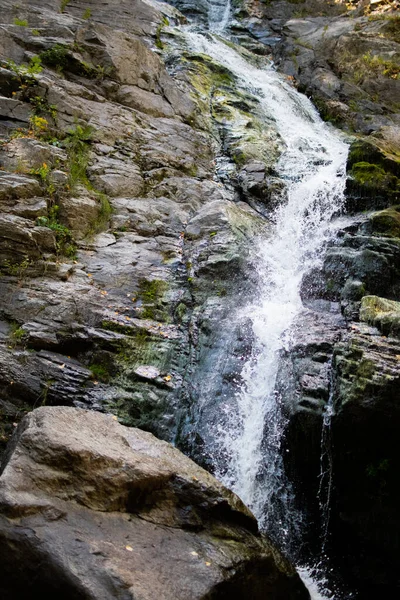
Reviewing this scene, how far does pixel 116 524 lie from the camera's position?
3.98m

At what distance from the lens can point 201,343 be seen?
24.9 ft

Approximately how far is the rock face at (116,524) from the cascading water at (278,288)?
1300mm

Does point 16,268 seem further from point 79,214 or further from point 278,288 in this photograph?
point 278,288

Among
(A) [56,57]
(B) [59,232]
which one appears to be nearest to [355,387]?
(B) [59,232]

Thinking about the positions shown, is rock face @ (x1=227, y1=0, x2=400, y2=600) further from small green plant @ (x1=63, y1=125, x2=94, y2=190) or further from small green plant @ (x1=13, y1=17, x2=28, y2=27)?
small green plant @ (x1=13, y1=17, x2=28, y2=27)

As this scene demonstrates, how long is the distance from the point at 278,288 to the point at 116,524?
19.2 ft

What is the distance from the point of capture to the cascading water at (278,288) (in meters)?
6.25

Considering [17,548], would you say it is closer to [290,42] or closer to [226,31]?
[290,42]

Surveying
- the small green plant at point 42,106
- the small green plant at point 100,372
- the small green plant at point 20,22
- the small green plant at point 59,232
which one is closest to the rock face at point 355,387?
the small green plant at point 100,372

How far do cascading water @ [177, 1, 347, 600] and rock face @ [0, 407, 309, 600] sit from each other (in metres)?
1.30

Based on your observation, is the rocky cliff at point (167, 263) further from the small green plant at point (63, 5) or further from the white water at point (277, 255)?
the white water at point (277, 255)

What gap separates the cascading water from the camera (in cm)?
625

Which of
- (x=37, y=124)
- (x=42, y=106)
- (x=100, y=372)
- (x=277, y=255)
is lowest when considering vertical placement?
(x=100, y=372)

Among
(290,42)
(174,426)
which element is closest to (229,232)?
(174,426)
